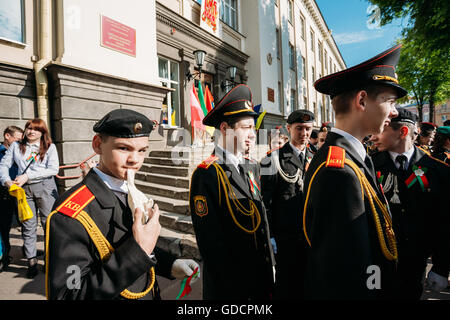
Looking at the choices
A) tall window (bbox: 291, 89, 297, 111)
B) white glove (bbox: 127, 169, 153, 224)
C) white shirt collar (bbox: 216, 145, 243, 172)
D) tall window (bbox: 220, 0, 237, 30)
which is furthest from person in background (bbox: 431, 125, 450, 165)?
tall window (bbox: 291, 89, 297, 111)

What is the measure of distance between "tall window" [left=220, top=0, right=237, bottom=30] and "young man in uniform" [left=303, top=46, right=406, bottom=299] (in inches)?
481

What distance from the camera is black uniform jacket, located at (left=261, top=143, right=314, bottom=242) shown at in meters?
2.87

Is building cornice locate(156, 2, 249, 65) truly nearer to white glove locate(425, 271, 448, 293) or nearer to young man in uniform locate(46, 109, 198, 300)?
young man in uniform locate(46, 109, 198, 300)

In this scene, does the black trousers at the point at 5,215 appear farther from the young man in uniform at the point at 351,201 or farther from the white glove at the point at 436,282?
the white glove at the point at 436,282

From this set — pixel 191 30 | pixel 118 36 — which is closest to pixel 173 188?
pixel 118 36

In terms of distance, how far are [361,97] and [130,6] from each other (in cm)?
794

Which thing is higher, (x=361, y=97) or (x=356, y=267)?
(x=361, y=97)

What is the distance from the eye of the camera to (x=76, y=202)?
1210 millimetres

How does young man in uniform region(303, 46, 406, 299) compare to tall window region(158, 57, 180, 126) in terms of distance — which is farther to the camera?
tall window region(158, 57, 180, 126)

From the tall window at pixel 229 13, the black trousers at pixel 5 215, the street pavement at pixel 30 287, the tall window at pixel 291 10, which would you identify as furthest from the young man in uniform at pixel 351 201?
the tall window at pixel 291 10

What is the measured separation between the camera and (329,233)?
1.20 m

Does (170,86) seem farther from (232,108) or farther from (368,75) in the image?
(368,75)
